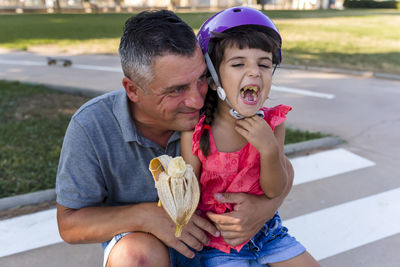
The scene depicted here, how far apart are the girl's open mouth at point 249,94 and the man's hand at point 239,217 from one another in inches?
18.3

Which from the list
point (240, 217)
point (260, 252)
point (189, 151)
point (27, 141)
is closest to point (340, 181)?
point (260, 252)

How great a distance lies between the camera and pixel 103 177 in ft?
6.52

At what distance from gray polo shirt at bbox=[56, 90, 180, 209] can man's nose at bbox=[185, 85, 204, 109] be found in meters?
0.23

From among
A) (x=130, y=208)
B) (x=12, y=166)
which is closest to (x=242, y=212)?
(x=130, y=208)

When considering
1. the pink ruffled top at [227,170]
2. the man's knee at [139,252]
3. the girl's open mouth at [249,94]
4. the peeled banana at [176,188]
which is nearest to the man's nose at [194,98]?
the pink ruffled top at [227,170]

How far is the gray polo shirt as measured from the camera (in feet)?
6.24

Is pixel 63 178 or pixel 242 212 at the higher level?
pixel 63 178

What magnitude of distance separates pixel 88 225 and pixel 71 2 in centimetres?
4359

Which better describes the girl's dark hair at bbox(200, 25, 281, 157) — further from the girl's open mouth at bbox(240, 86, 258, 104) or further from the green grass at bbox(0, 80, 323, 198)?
the green grass at bbox(0, 80, 323, 198)

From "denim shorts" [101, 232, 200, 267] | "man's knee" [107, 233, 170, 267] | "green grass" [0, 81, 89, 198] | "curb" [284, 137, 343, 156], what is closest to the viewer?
"man's knee" [107, 233, 170, 267]

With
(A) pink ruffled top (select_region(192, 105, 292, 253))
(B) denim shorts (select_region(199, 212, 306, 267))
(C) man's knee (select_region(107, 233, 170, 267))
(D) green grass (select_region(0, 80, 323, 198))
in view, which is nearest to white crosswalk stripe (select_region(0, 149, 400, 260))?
(D) green grass (select_region(0, 80, 323, 198))

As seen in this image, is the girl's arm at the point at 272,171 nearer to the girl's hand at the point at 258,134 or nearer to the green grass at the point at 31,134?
the girl's hand at the point at 258,134

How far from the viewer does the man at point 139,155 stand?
71.6 inches

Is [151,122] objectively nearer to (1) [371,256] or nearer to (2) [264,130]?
(2) [264,130]
